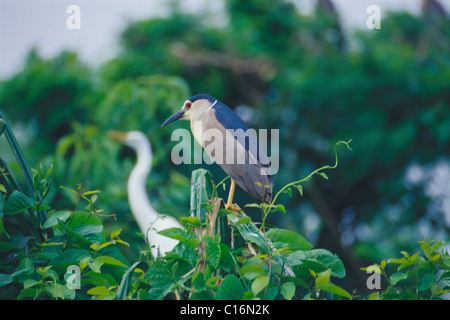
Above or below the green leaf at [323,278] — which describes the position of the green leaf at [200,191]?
above

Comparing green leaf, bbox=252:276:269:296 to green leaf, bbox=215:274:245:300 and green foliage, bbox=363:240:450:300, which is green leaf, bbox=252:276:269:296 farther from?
green foliage, bbox=363:240:450:300

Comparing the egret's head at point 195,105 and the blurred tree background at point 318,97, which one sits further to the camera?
the blurred tree background at point 318,97

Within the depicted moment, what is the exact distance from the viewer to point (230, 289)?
76 cm

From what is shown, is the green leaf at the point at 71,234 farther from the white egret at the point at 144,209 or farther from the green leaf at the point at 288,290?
the white egret at the point at 144,209

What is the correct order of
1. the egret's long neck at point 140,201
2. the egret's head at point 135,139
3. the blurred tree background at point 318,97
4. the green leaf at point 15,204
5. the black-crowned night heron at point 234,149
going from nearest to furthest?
the green leaf at point 15,204, the black-crowned night heron at point 234,149, the egret's long neck at point 140,201, the egret's head at point 135,139, the blurred tree background at point 318,97

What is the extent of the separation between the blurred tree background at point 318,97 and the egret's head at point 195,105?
3.29m

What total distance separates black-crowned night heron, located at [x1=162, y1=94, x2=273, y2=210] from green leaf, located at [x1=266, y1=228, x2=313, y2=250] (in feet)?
0.93

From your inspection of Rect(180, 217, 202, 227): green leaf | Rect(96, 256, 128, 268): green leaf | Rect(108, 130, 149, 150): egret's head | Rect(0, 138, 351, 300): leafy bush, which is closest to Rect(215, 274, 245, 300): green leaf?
Rect(0, 138, 351, 300): leafy bush

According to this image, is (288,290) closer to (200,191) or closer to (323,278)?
(323,278)

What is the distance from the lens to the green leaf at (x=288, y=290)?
2.47 ft

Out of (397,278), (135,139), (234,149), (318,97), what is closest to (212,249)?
(397,278)

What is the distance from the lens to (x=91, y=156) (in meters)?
4.06

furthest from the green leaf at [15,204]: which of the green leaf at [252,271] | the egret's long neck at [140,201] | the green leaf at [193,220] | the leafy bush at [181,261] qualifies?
the egret's long neck at [140,201]
